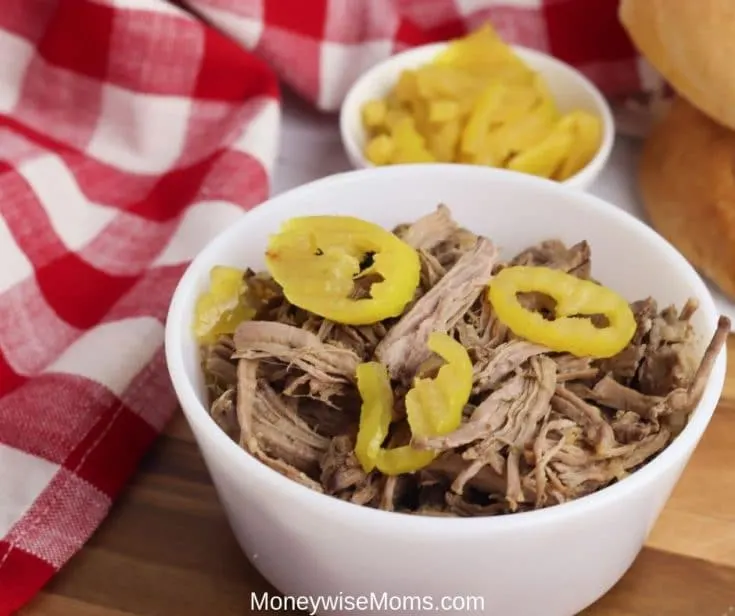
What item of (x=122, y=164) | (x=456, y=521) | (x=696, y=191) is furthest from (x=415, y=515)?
(x=122, y=164)

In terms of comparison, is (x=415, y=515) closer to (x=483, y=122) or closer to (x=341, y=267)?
(x=341, y=267)

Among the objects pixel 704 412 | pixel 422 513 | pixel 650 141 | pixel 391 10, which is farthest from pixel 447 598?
pixel 391 10

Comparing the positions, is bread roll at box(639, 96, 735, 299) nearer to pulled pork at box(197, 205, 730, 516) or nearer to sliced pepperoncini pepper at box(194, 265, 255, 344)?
pulled pork at box(197, 205, 730, 516)

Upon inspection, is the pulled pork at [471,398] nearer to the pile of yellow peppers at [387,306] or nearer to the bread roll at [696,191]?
the pile of yellow peppers at [387,306]

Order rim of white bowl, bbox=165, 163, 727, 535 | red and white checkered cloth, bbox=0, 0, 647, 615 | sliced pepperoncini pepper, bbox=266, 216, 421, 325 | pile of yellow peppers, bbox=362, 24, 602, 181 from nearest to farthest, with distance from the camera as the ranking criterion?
rim of white bowl, bbox=165, 163, 727, 535 < sliced pepperoncini pepper, bbox=266, 216, 421, 325 < red and white checkered cloth, bbox=0, 0, 647, 615 < pile of yellow peppers, bbox=362, 24, 602, 181

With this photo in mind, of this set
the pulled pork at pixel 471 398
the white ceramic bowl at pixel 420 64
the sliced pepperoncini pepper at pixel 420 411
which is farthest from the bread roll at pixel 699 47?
the sliced pepperoncini pepper at pixel 420 411

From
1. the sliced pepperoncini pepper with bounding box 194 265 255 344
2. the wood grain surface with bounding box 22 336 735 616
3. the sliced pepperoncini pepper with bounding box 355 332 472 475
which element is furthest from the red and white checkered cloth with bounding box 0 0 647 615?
the sliced pepperoncini pepper with bounding box 355 332 472 475

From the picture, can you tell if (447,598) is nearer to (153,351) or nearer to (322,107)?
(153,351)
